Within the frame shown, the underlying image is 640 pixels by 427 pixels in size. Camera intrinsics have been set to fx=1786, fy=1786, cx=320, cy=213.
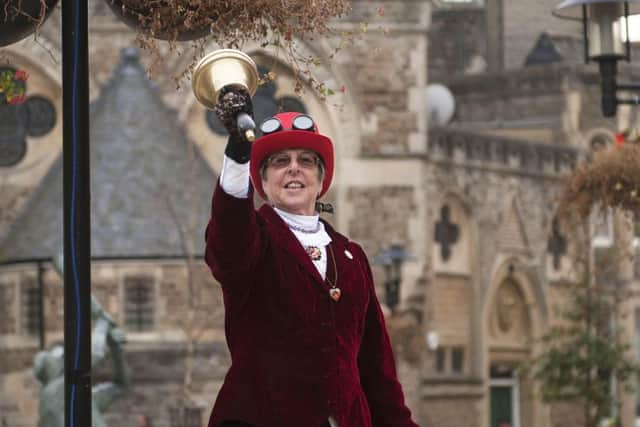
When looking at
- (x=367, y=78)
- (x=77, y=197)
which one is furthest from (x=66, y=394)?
(x=367, y=78)

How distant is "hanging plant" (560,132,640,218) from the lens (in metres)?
12.6

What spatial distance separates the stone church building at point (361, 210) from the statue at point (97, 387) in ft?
19.4

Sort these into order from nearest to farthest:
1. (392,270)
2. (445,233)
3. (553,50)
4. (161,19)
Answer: (161,19) → (392,270) → (445,233) → (553,50)

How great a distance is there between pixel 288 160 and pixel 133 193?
2183 cm

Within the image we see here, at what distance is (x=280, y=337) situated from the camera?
16.3 feet

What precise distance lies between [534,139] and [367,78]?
8.34m

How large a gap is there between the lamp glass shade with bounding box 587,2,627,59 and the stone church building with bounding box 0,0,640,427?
9.58 meters

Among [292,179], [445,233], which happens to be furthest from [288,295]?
[445,233]

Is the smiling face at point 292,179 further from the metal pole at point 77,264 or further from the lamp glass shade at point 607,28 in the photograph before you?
the lamp glass shade at point 607,28

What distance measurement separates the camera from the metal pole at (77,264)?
505 cm

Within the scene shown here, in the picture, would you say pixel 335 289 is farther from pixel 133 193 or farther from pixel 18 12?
pixel 133 193

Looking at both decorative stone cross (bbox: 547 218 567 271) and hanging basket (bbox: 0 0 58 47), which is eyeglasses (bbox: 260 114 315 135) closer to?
hanging basket (bbox: 0 0 58 47)

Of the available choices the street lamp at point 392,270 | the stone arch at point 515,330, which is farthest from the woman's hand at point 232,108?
the stone arch at point 515,330

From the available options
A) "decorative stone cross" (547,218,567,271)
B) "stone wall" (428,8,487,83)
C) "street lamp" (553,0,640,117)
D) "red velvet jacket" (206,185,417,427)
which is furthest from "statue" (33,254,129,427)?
"stone wall" (428,8,487,83)
